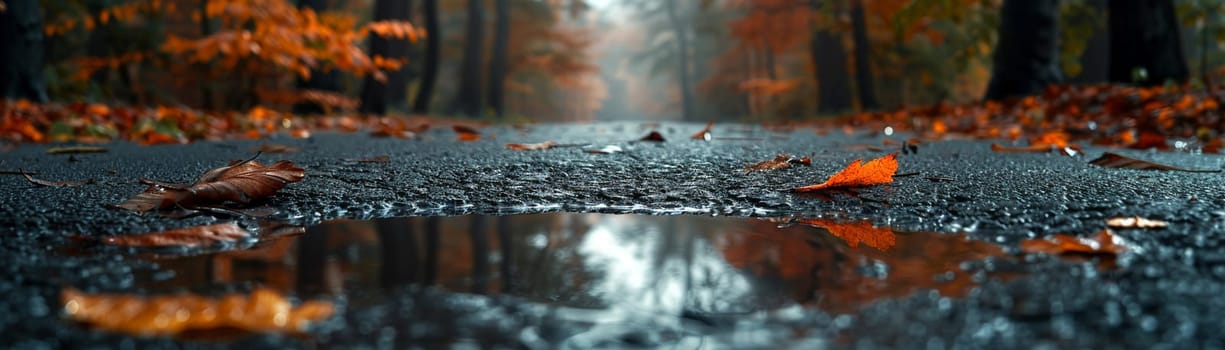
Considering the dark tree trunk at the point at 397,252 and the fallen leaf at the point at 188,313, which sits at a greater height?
the fallen leaf at the point at 188,313

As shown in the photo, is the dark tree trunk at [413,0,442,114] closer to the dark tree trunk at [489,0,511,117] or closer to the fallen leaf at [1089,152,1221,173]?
the dark tree trunk at [489,0,511,117]

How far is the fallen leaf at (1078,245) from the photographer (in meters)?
1.32

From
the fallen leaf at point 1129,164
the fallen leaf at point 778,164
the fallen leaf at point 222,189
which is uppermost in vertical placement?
the fallen leaf at point 222,189

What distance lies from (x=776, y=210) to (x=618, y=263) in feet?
2.24

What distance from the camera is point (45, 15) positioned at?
452 inches

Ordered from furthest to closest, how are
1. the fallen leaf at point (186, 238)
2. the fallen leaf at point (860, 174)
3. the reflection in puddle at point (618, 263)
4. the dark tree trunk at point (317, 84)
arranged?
the dark tree trunk at point (317, 84), the fallen leaf at point (860, 174), the fallen leaf at point (186, 238), the reflection in puddle at point (618, 263)

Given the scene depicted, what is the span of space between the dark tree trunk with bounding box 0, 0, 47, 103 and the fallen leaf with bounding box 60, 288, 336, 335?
6353 millimetres

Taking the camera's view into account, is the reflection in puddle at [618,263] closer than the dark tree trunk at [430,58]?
Yes

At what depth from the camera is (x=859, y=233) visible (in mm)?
1608

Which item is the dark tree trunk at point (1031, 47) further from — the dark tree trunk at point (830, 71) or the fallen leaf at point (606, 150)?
the dark tree trunk at point (830, 71)

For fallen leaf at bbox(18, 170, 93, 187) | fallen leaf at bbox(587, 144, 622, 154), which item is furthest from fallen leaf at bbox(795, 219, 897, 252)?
fallen leaf at bbox(18, 170, 93, 187)

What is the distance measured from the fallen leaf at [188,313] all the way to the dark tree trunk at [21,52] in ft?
20.8

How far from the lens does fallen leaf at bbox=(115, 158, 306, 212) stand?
5.90 feet

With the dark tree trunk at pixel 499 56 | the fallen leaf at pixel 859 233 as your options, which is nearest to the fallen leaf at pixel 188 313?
the fallen leaf at pixel 859 233
